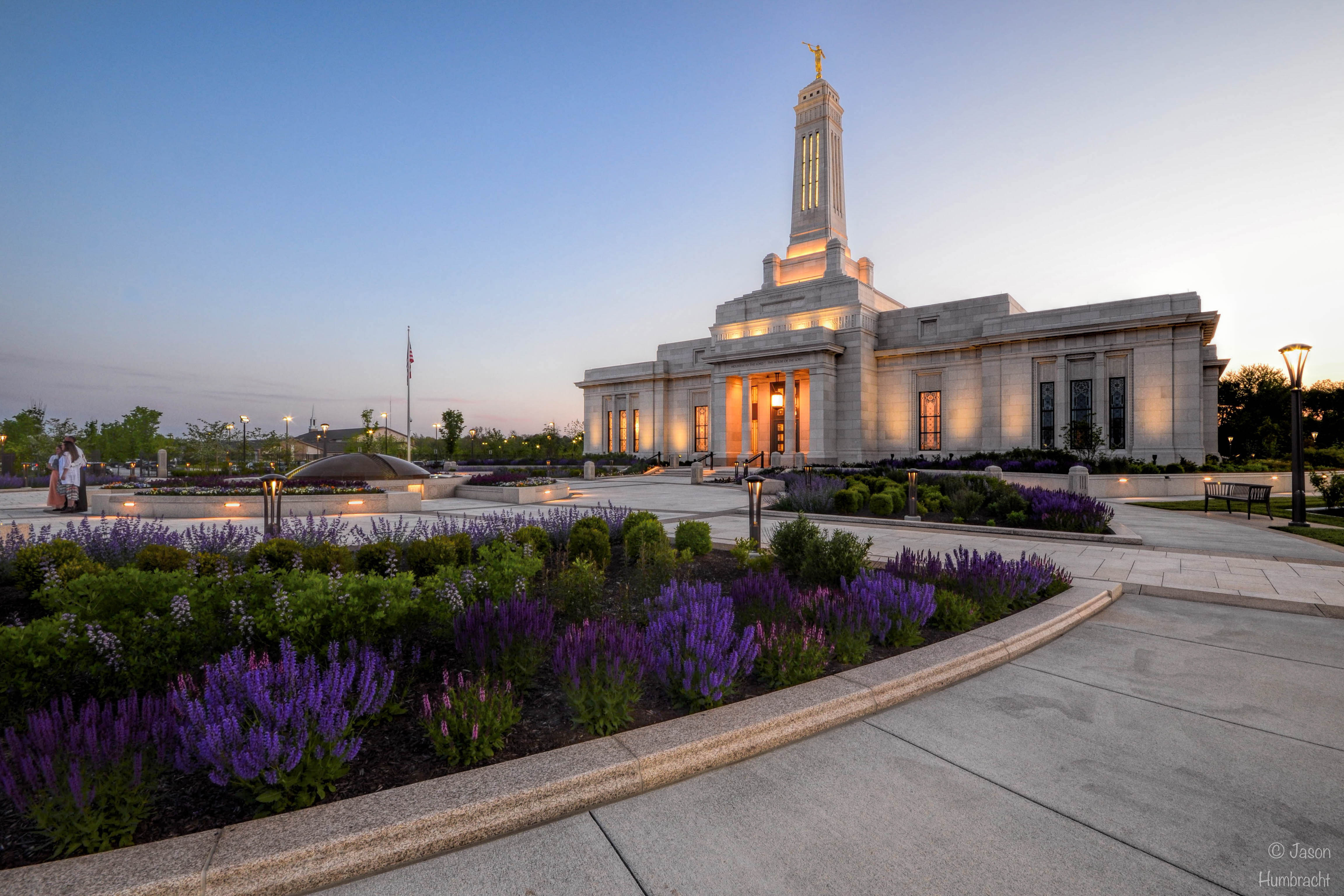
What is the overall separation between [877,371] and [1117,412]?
41.8ft

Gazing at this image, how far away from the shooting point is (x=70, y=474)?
15.5 meters

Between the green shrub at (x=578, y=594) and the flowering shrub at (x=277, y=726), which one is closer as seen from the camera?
the flowering shrub at (x=277, y=726)

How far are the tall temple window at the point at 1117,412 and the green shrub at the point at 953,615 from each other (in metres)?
30.5

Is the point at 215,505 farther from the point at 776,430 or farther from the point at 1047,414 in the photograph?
the point at 1047,414

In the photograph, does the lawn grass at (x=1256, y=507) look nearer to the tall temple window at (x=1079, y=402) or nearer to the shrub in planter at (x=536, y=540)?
the tall temple window at (x=1079, y=402)

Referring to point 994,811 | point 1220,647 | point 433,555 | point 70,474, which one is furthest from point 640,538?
point 70,474

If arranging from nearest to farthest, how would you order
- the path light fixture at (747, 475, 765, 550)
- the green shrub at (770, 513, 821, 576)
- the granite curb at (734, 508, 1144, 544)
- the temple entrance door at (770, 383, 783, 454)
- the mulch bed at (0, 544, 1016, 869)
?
the mulch bed at (0, 544, 1016, 869)
the green shrub at (770, 513, 821, 576)
the path light fixture at (747, 475, 765, 550)
the granite curb at (734, 508, 1144, 544)
the temple entrance door at (770, 383, 783, 454)

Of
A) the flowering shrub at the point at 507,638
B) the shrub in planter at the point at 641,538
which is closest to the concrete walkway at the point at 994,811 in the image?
the flowering shrub at the point at 507,638

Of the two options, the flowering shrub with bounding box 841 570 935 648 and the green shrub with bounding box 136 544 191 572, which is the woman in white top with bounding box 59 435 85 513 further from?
the flowering shrub with bounding box 841 570 935 648

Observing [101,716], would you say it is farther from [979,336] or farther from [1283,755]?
[979,336]

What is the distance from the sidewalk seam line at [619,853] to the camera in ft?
7.46

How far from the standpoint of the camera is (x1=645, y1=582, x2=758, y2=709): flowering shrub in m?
3.67

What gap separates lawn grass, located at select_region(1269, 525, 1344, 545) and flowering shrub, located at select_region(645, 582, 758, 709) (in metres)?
13.2

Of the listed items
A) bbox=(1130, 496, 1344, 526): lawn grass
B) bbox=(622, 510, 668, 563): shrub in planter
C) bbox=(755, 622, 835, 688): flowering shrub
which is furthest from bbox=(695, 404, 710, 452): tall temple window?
bbox=(755, 622, 835, 688): flowering shrub
